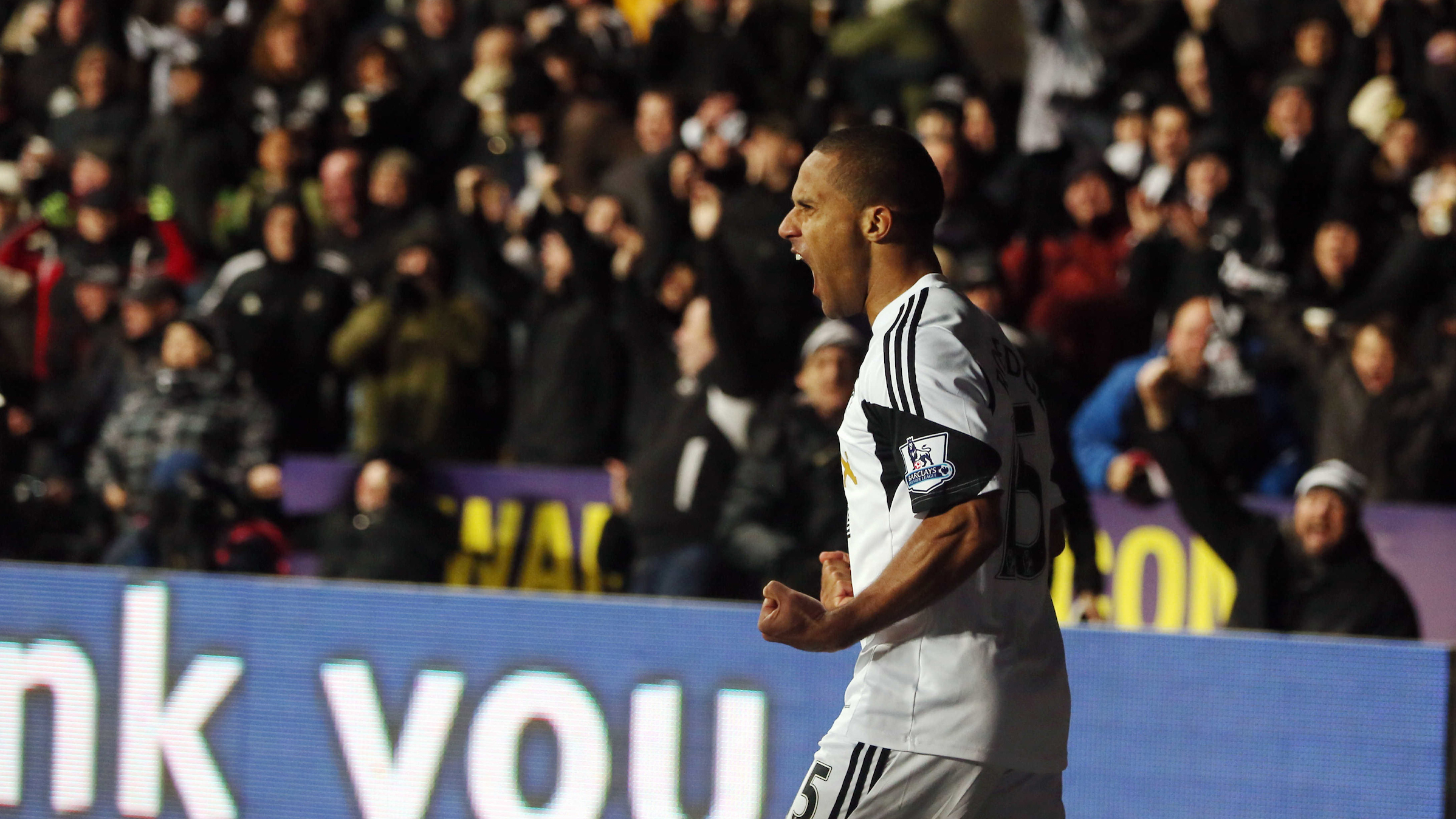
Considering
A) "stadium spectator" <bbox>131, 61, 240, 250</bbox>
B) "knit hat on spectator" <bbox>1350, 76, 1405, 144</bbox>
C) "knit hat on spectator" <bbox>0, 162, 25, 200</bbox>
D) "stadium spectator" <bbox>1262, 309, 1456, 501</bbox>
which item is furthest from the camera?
"stadium spectator" <bbox>131, 61, 240, 250</bbox>

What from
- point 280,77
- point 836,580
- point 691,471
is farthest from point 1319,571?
point 280,77

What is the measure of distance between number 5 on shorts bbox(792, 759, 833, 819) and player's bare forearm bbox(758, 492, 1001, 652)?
33 centimetres

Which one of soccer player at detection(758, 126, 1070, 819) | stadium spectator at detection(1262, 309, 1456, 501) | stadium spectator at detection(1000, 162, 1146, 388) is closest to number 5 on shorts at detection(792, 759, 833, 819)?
soccer player at detection(758, 126, 1070, 819)

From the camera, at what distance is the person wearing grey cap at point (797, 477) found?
254 inches

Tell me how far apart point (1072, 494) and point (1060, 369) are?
7.28ft

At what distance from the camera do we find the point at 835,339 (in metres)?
6.43

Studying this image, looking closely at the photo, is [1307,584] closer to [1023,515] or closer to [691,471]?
[691,471]

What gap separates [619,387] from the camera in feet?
27.3

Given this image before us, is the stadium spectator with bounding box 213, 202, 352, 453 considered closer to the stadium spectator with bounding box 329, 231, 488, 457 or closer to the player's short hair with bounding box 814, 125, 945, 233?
the stadium spectator with bounding box 329, 231, 488, 457

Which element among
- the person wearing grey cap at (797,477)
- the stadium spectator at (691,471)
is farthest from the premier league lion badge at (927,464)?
the stadium spectator at (691,471)

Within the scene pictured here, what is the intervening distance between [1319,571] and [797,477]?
183 cm

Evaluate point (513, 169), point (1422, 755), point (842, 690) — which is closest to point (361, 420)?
point (513, 169)

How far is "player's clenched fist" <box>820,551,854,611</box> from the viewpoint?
3.13m

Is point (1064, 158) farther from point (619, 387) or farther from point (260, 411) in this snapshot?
point (260, 411)
